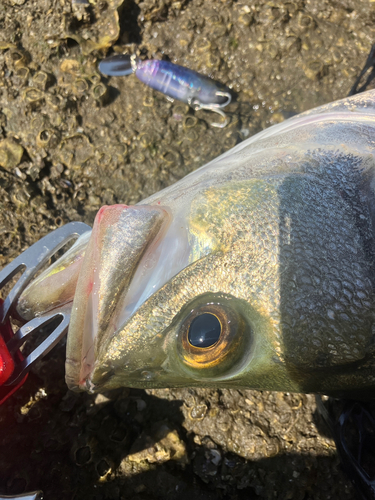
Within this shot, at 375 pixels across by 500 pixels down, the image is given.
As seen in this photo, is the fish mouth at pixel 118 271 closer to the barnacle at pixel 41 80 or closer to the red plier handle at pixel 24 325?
the red plier handle at pixel 24 325

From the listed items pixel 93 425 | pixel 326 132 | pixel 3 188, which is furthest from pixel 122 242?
pixel 3 188

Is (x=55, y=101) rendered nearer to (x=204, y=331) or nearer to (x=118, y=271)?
(x=118, y=271)

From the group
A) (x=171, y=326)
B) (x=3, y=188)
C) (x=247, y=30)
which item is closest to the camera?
(x=171, y=326)

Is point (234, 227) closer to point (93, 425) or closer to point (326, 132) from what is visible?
point (326, 132)

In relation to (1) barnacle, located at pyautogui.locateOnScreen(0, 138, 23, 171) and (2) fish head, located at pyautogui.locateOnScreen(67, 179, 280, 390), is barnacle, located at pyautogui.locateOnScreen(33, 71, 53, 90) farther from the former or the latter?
(2) fish head, located at pyautogui.locateOnScreen(67, 179, 280, 390)

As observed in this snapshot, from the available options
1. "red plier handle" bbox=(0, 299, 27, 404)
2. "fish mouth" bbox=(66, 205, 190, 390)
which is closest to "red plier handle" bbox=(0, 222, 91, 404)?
"red plier handle" bbox=(0, 299, 27, 404)

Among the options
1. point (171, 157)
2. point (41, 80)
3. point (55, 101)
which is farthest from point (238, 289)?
point (41, 80)
